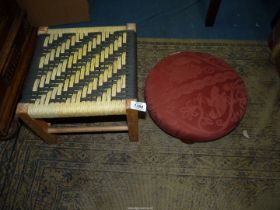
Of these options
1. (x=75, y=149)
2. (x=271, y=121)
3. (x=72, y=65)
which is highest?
(x=72, y=65)

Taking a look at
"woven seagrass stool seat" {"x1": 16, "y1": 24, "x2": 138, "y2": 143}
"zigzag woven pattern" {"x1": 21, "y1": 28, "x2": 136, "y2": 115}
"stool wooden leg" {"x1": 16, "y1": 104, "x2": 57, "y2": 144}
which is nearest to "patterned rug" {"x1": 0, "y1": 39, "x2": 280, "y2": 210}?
"stool wooden leg" {"x1": 16, "y1": 104, "x2": 57, "y2": 144}

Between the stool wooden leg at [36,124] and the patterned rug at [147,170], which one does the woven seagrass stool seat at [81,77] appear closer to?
the stool wooden leg at [36,124]

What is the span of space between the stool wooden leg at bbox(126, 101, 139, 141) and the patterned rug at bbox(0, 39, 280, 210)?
0.10 metres

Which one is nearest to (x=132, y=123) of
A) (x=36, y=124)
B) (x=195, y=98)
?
(x=195, y=98)

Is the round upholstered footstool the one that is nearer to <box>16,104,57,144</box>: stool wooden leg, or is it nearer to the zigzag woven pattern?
the zigzag woven pattern

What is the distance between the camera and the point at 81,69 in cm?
133

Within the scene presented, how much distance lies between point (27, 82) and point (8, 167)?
2.01ft

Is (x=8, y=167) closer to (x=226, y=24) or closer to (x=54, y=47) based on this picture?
(x=54, y=47)

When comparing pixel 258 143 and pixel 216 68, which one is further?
pixel 258 143

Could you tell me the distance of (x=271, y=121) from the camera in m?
1.69

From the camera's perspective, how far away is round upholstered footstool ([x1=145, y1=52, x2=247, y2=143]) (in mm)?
1281

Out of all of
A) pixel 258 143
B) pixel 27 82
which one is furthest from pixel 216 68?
pixel 27 82

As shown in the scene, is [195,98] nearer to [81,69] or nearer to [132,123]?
[132,123]

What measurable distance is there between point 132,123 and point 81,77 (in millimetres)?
349
